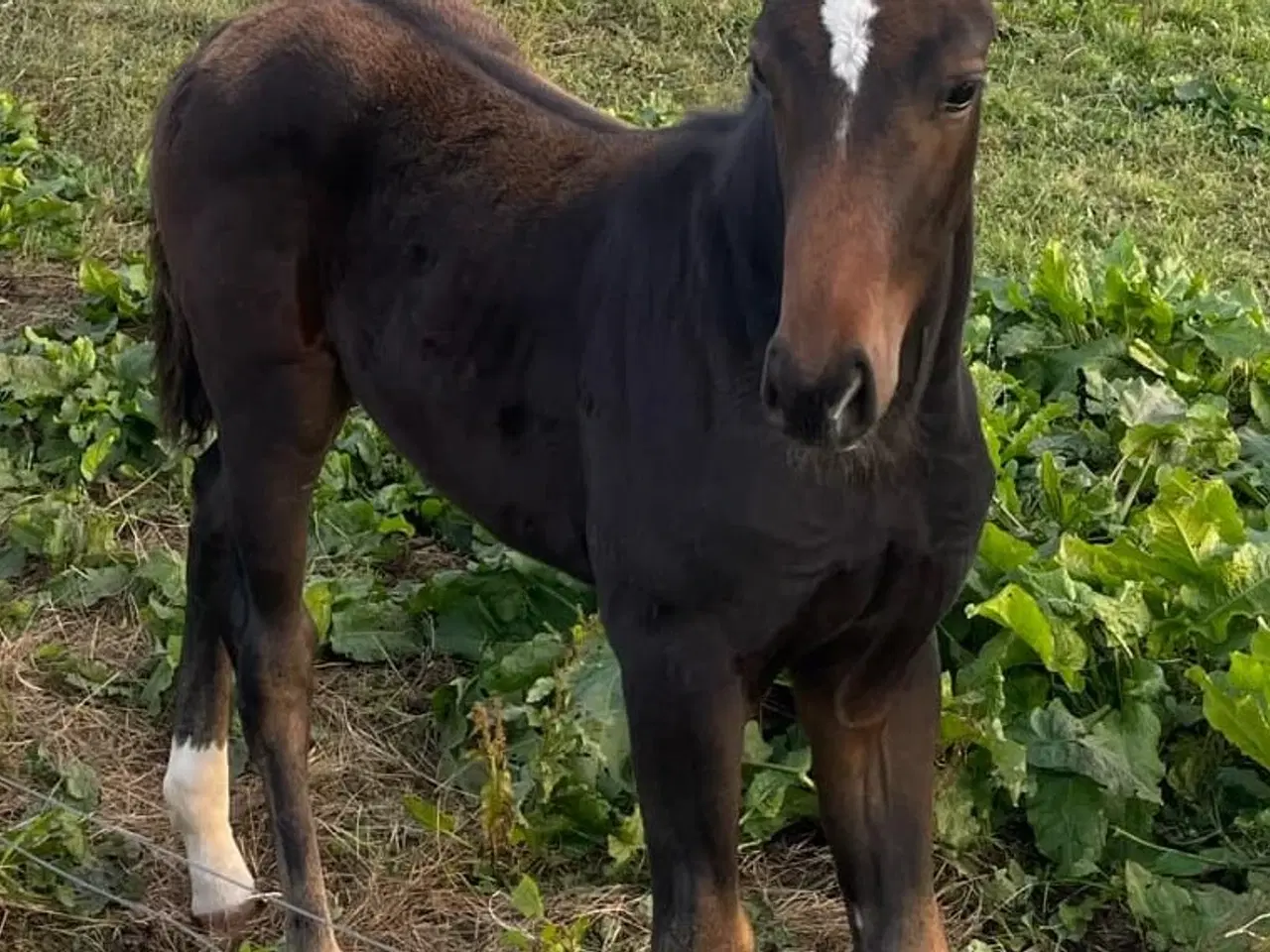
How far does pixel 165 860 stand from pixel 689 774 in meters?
1.51

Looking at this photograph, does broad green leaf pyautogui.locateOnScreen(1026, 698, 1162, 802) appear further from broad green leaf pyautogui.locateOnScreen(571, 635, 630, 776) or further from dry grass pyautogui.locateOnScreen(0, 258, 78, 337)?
dry grass pyautogui.locateOnScreen(0, 258, 78, 337)

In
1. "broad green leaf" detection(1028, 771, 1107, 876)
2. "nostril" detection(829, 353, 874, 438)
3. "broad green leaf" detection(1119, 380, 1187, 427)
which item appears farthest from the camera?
"broad green leaf" detection(1119, 380, 1187, 427)

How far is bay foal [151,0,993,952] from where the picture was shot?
1.82 meters

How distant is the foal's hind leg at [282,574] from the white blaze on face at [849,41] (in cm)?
134

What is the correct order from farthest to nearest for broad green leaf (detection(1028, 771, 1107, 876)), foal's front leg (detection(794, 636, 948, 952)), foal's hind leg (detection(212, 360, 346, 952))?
1. broad green leaf (detection(1028, 771, 1107, 876))
2. foal's hind leg (detection(212, 360, 346, 952))
3. foal's front leg (detection(794, 636, 948, 952))

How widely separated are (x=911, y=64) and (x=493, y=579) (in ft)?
7.20

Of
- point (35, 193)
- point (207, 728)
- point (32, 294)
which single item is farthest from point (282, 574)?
point (35, 193)

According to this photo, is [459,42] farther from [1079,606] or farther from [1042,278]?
[1042,278]

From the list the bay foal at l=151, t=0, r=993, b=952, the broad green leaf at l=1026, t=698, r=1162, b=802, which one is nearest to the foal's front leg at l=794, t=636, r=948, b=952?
the bay foal at l=151, t=0, r=993, b=952

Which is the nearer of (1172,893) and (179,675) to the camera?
(1172,893)

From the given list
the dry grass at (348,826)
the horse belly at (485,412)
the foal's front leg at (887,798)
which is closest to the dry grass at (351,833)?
the dry grass at (348,826)

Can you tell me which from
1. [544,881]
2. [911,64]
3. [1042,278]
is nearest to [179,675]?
[544,881]

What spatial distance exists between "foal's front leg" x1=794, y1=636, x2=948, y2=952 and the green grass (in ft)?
10.5

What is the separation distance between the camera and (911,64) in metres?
1.79
